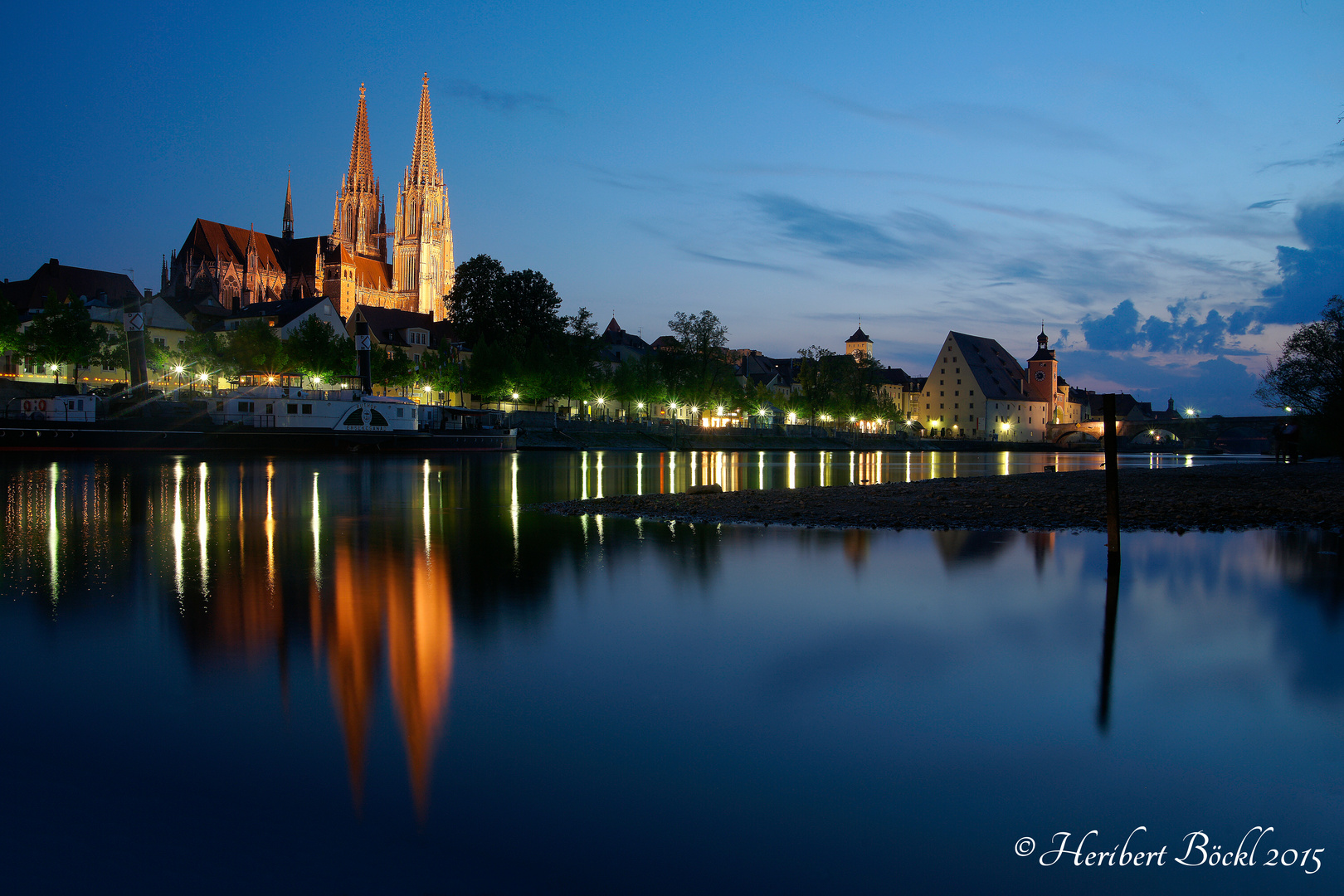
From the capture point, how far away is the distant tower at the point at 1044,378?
155 m

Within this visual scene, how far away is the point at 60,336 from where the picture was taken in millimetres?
73250

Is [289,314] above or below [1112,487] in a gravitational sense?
above

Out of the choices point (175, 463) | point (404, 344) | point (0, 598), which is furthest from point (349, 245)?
point (0, 598)

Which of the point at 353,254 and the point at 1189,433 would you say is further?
the point at 353,254

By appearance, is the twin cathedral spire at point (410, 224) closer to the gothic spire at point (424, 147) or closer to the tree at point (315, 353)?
the gothic spire at point (424, 147)

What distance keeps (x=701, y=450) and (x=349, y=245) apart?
405 ft

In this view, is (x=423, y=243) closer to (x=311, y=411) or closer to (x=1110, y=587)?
(x=311, y=411)

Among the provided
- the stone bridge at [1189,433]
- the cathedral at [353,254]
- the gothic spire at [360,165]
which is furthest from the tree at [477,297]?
the gothic spire at [360,165]

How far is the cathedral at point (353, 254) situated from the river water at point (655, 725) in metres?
141

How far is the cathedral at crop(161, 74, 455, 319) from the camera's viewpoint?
15062 cm

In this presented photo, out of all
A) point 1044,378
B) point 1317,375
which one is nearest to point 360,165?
point 1044,378

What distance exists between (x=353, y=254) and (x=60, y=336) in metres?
111

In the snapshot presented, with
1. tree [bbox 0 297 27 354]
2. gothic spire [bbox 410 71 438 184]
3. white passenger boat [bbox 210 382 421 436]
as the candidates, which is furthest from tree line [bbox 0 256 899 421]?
gothic spire [bbox 410 71 438 184]

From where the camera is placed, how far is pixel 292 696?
7.33 meters
